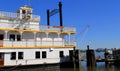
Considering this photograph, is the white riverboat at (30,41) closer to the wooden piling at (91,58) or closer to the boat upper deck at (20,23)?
the boat upper deck at (20,23)

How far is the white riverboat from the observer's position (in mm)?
33688

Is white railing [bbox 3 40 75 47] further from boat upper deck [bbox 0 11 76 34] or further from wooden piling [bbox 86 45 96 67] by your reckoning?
wooden piling [bbox 86 45 96 67]

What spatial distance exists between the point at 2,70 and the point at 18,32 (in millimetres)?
6666

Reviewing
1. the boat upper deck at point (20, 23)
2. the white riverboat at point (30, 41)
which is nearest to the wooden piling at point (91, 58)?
the white riverboat at point (30, 41)

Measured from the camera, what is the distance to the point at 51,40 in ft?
127

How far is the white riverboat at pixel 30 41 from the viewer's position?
33.7 meters

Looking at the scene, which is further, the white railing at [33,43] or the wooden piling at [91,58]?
the wooden piling at [91,58]

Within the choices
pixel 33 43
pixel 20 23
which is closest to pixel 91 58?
pixel 33 43

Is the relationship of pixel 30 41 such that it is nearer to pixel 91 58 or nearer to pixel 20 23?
pixel 20 23

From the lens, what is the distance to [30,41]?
35.8m

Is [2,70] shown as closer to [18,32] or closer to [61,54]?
[18,32]

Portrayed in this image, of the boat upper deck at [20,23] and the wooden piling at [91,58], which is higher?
the boat upper deck at [20,23]

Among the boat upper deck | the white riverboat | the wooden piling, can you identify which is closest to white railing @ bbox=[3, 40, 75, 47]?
the white riverboat

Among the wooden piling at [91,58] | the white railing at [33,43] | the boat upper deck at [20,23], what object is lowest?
the wooden piling at [91,58]
